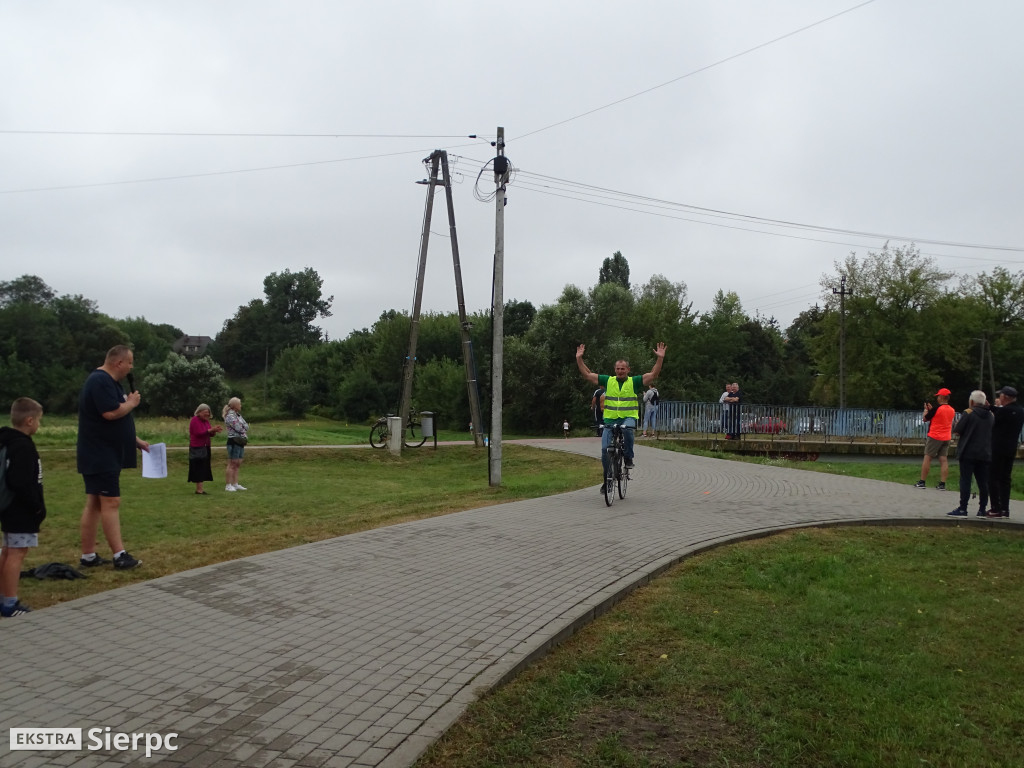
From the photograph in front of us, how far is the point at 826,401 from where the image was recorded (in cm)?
6000

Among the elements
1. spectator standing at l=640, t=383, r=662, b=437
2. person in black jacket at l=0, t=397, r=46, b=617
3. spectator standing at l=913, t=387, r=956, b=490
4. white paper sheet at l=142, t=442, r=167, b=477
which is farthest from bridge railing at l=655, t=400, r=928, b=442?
person in black jacket at l=0, t=397, r=46, b=617

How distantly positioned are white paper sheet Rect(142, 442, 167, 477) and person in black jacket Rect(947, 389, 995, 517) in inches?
393

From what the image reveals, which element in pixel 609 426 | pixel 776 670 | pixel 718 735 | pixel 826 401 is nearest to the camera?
pixel 718 735

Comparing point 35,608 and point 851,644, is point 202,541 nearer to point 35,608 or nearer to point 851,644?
point 35,608

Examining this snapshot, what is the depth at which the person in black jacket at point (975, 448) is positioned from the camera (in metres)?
11.2

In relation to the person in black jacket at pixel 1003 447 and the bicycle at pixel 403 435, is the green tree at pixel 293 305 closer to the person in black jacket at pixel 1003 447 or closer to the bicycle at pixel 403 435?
the bicycle at pixel 403 435

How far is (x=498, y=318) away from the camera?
48.1ft

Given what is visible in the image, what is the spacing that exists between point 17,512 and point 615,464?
764 cm

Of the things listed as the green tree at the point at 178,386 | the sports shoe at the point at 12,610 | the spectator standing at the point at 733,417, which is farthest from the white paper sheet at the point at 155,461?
the green tree at the point at 178,386

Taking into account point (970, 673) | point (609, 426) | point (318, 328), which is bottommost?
point (970, 673)

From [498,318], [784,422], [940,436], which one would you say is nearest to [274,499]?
[498,318]

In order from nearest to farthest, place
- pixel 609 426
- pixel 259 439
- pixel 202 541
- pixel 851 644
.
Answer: pixel 851 644 → pixel 202 541 → pixel 609 426 → pixel 259 439

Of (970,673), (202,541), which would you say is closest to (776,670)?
(970,673)

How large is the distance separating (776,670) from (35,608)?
511 centimetres
